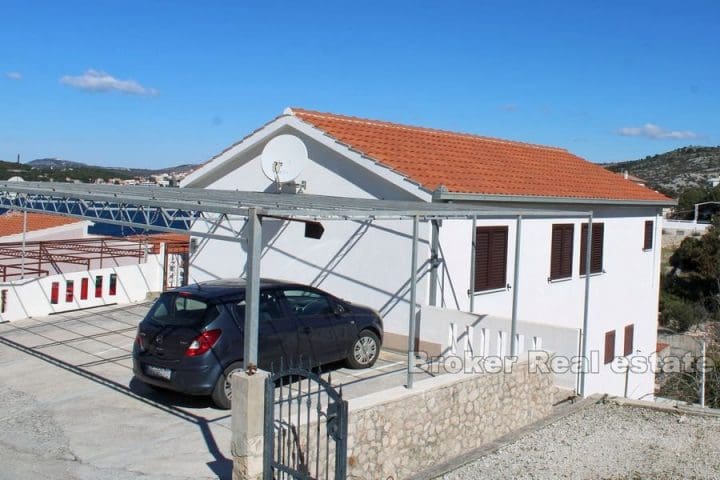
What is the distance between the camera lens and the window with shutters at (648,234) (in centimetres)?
1989

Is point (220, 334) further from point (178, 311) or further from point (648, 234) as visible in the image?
point (648, 234)

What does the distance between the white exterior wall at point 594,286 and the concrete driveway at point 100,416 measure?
7.83ft

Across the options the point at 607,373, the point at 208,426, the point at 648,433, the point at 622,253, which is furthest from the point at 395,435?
the point at 622,253

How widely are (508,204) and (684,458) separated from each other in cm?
682

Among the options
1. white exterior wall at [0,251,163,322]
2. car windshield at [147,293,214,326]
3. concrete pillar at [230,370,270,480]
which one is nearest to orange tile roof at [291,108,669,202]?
car windshield at [147,293,214,326]

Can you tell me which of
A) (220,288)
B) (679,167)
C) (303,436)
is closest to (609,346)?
(220,288)

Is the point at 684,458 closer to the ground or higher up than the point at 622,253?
closer to the ground

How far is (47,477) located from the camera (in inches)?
257

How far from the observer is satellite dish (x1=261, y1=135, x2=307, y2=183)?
12805mm

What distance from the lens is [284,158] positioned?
42.5 feet

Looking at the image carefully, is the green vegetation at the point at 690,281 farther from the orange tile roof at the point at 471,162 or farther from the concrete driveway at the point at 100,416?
the concrete driveway at the point at 100,416

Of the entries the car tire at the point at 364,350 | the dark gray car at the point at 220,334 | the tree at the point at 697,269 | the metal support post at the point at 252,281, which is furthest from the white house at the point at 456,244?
the tree at the point at 697,269

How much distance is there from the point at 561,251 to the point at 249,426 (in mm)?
11463

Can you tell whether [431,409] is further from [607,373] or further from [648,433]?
Answer: [607,373]
